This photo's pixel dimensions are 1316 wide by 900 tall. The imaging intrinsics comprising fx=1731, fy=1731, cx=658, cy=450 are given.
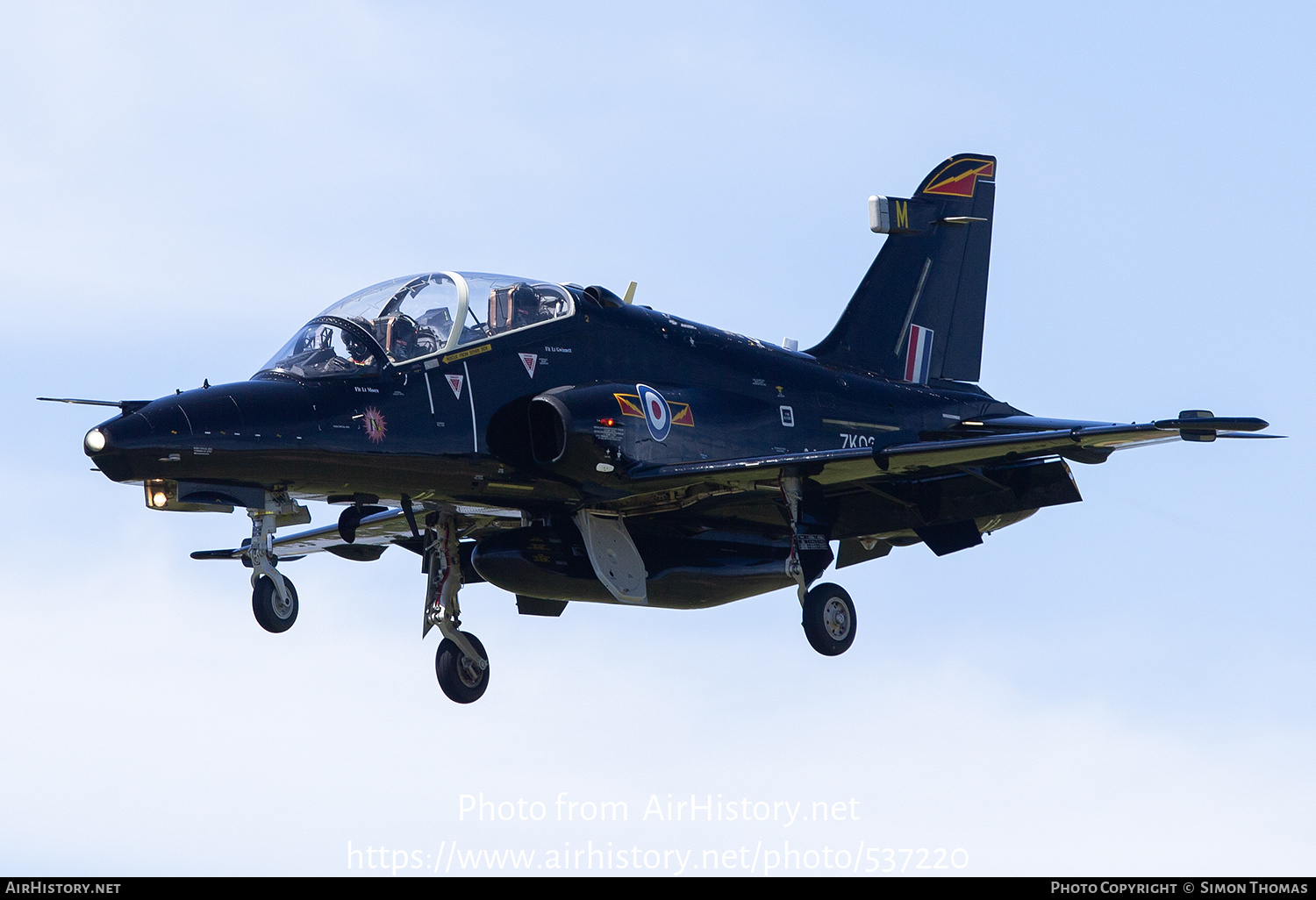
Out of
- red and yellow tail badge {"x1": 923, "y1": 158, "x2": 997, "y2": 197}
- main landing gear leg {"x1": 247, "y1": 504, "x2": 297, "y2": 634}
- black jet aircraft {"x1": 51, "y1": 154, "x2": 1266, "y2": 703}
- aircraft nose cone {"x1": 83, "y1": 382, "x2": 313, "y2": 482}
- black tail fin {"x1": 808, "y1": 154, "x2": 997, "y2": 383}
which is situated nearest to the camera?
aircraft nose cone {"x1": 83, "y1": 382, "x2": 313, "y2": 482}

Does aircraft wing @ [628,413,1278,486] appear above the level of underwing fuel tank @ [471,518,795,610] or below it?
above

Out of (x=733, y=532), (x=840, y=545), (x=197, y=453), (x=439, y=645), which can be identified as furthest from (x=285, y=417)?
(x=840, y=545)

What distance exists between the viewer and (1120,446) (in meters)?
18.8

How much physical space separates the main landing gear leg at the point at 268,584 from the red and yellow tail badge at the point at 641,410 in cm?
399

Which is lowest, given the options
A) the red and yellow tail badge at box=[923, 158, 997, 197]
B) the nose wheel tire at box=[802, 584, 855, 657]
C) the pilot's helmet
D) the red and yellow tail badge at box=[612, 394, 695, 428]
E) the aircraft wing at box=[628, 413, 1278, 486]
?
the nose wheel tire at box=[802, 584, 855, 657]

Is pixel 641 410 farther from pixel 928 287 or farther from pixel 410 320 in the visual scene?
pixel 928 287

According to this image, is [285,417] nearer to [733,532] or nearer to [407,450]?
[407,450]

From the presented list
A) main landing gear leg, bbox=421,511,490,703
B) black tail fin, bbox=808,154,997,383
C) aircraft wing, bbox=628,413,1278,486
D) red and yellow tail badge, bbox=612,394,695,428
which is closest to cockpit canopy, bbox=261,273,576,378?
red and yellow tail badge, bbox=612,394,695,428

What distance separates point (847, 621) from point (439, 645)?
498cm

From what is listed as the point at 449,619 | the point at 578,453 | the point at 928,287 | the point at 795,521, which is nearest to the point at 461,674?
the point at 449,619

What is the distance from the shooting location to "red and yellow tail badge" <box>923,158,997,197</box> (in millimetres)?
26297

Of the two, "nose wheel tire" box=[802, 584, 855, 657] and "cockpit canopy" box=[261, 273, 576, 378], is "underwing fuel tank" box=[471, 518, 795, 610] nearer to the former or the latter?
"nose wheel tire" box=[802, 584, 855, 657]

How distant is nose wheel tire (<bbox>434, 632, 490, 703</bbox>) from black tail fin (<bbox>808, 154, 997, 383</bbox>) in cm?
668

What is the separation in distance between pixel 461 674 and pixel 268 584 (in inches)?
123
